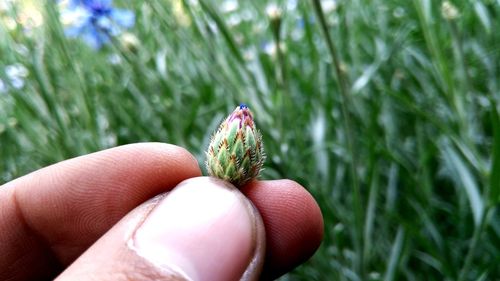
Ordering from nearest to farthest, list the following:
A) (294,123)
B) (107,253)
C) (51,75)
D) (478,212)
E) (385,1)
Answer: (107,253)
(478,212)
(294,123)
(51,75)
(385,1)

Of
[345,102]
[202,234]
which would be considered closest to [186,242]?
[202,234]

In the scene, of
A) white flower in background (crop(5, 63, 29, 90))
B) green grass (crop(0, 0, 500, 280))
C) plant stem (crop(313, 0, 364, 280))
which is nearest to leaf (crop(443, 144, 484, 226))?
green grass (crop(0, 0, 500, 280))

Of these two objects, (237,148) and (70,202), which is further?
(70,202)

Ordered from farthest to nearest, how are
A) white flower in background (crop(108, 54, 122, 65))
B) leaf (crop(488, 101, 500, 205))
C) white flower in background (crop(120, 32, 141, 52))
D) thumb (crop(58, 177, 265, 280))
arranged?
white flower in background (crop(108, 54, 122, 65)), white flower in background (crop(120, 32, 141, 52)), leaf (crop(488, 101, 500, 205)), thumb (crop(58, 177, 265, 280))

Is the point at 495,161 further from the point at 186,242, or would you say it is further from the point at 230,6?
the point at 230,6

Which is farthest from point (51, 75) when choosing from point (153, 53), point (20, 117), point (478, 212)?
point (478, 212)

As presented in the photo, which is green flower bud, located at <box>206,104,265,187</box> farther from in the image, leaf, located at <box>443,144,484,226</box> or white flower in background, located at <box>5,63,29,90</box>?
white flower in background, located at <box>5,63,29,90</box>

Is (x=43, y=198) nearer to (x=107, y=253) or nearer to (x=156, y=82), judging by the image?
(x=107, y=253)
